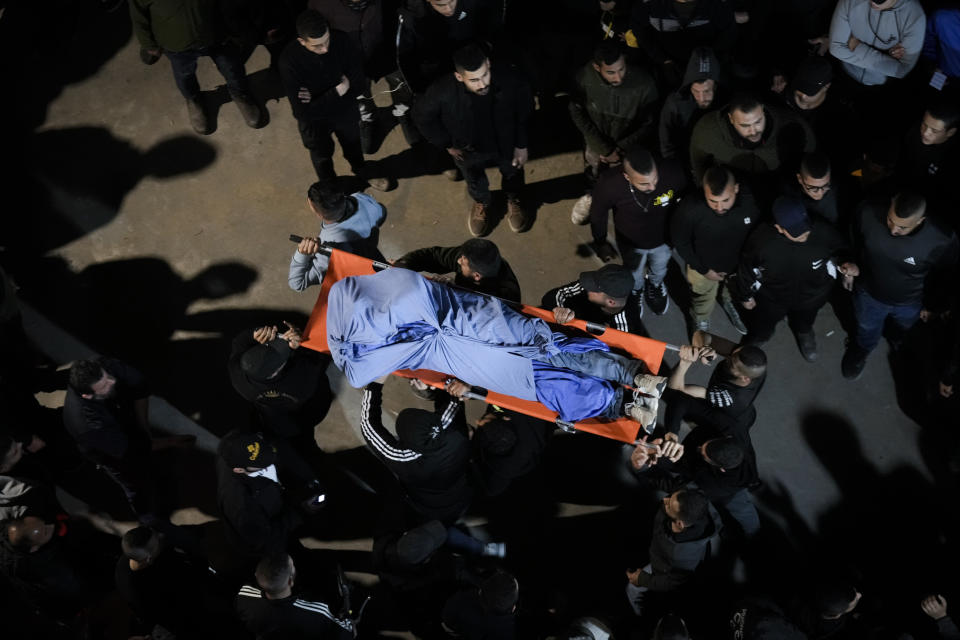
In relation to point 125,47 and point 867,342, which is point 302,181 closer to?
point 125,47

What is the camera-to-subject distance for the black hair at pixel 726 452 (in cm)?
476

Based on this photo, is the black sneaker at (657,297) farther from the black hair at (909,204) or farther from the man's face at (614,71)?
the black hair at (909,204)

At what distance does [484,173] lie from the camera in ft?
21.9

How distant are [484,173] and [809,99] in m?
2.41

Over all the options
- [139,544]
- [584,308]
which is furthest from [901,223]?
[139,544]

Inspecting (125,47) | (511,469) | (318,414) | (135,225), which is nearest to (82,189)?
(135,225)

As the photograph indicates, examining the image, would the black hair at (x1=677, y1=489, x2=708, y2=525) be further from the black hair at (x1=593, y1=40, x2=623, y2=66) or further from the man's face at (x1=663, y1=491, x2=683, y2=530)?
the black hair at (x1=593, y1=40, x2=623, y2=66)

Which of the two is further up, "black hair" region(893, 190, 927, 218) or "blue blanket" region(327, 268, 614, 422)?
"black hair" region(893, 190, 927, 218)

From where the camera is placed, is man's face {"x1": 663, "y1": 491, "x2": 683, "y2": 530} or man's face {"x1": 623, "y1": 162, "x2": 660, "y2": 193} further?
man's face {"x1": 623, "y1": 162, "x2": 660, "y2": 193}

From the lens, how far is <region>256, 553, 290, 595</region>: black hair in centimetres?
463

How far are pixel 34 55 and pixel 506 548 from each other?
257 inches

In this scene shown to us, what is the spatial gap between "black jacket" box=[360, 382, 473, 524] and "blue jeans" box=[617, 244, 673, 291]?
177 centimetres

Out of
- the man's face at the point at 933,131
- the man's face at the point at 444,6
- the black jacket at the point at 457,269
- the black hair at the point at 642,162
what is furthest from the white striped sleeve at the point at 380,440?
the man's face at the point at 933,131

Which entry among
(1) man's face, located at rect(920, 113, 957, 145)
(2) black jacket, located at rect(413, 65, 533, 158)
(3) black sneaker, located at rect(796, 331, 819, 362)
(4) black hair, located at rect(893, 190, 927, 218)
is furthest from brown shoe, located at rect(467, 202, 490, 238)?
(1) man's face, located at rect(920, 113, 957, 145)
